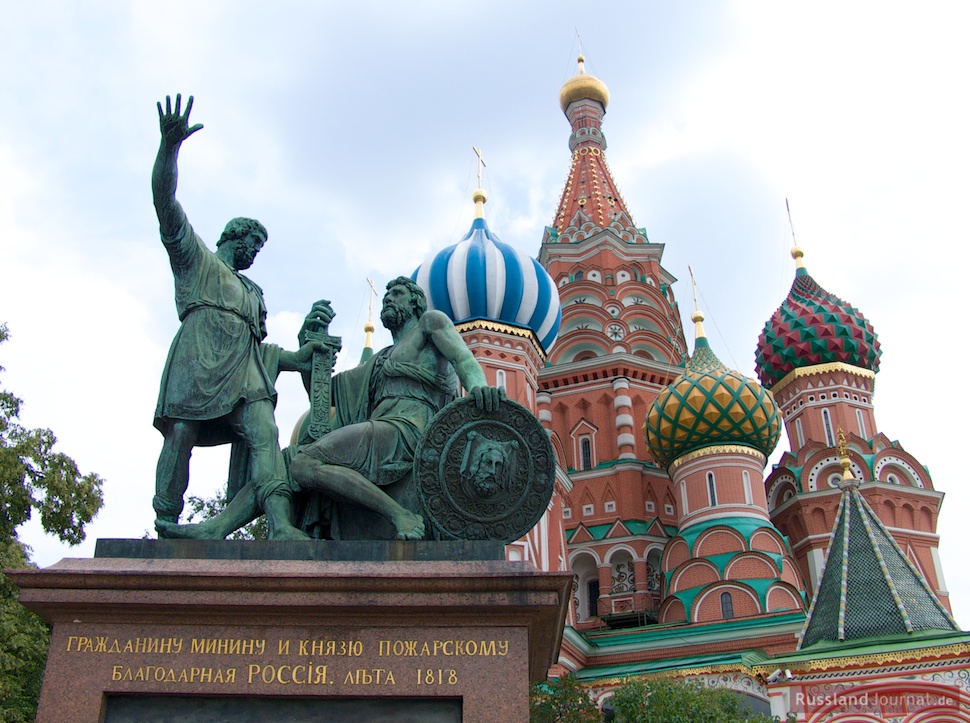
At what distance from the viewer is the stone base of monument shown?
492 centimetres

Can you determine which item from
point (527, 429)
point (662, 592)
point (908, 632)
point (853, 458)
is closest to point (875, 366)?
point (853, 458)

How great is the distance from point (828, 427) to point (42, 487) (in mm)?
23969

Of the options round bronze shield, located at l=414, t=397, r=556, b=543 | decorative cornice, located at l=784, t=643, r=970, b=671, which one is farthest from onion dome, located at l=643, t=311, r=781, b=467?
round bronze shield, located at l=414, t=397, r=556, b=543

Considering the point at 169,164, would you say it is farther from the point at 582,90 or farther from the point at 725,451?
the point at 582,90

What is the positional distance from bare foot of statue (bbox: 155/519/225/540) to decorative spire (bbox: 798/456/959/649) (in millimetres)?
14660

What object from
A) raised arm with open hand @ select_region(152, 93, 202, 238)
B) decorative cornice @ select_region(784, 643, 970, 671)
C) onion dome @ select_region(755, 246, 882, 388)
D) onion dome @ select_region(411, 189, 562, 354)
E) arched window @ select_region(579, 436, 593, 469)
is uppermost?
onion dome @ select_region(755, 246, 882, 388)

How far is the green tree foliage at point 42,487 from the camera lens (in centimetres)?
1519

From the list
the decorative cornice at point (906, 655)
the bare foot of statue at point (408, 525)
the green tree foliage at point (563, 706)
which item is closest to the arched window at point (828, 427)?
the decorative cornice at point (906, 655)

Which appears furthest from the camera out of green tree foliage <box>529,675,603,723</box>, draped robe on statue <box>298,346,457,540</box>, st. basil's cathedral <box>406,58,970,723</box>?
st. basil's cathedral <box>406,58,970,723</box>

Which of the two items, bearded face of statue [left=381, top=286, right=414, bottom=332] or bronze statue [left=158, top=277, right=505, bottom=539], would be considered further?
bearded face of statue [left=381, top=286, right=414, bottom=332]

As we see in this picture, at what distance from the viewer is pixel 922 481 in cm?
3125

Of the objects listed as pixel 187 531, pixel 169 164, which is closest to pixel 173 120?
pixel 169 164

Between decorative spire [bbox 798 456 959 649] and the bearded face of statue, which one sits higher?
decorative spire [bbox 798 456 959 649]

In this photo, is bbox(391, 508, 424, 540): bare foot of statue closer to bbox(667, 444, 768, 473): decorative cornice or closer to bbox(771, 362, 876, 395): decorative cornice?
bbox(667, 444, 768, 473): decorative cornice
